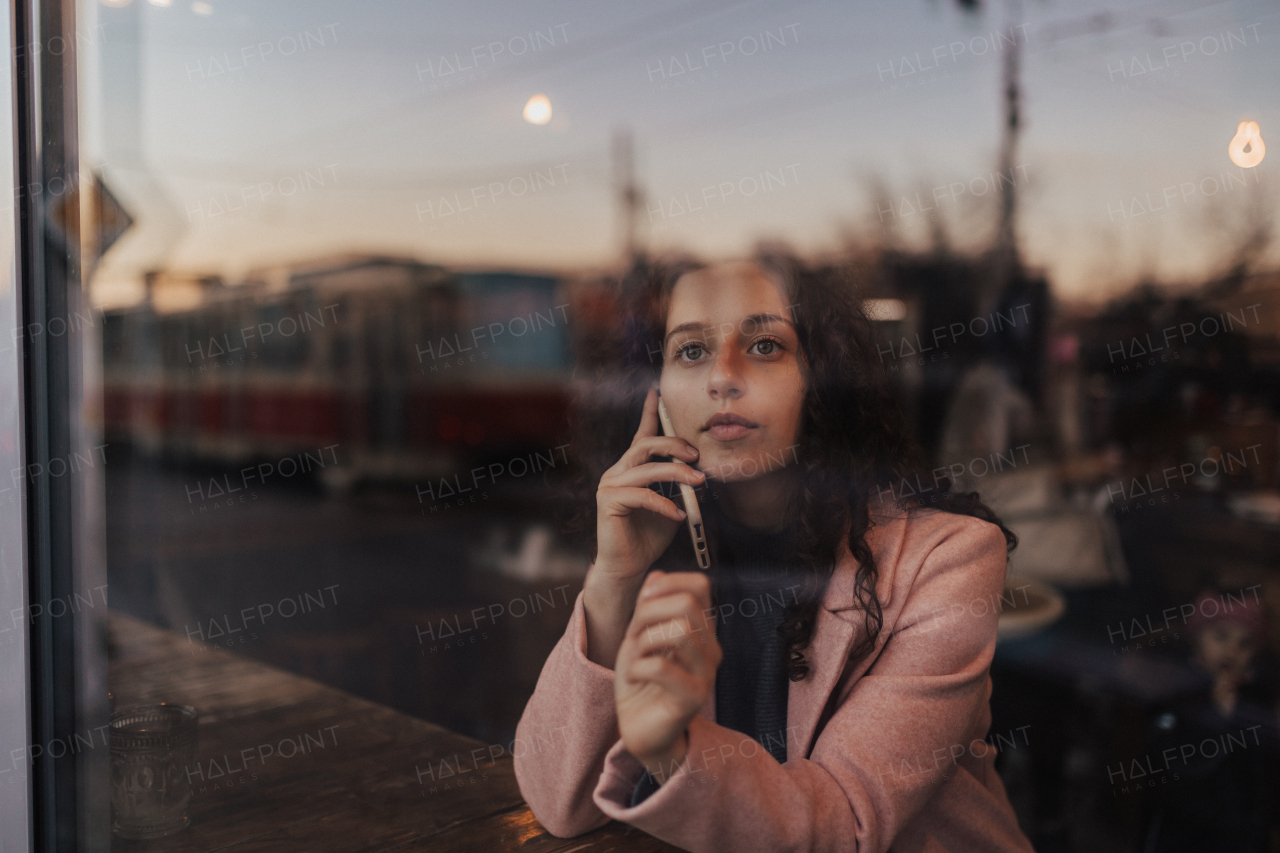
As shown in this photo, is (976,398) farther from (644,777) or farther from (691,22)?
(644,777)

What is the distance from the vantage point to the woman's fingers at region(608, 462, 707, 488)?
103 centimetres

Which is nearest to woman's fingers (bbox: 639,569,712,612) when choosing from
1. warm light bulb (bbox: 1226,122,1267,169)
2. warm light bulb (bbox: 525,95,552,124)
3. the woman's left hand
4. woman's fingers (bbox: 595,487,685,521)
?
the woman's left hand

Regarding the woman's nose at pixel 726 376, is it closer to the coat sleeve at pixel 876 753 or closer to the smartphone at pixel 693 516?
the smartphone at pixel 693 516

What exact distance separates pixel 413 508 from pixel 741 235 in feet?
28.2

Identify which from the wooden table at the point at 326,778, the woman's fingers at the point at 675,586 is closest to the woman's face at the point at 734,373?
the woman's fingers at the point at 675,586

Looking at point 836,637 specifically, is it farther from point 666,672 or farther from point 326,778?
point 326,778

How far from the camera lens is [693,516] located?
1.05 meters

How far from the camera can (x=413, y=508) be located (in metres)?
9.42

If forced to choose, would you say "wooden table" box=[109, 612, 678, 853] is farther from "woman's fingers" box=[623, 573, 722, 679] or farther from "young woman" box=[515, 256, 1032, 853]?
"woman's fingers" box=[623, 573, 722, 679]

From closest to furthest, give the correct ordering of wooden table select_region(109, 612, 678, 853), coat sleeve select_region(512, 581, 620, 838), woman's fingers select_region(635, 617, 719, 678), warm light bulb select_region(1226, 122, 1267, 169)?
woman's fingers select_region(635, 617, 719, 678) → coat sleeve select_region(512, 581, 620, 838) → wooden table select_region(109, 612, 678, 853) → warm light bulb select_region(1226, 122, 1267, 169)

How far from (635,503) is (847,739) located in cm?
37

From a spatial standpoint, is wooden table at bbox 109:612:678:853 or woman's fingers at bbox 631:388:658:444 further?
wooden table at bbox 109:612:678:853

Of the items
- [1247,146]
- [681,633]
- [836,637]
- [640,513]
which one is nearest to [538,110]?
[640,513]

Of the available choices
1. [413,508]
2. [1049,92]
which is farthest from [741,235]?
[413,508]
